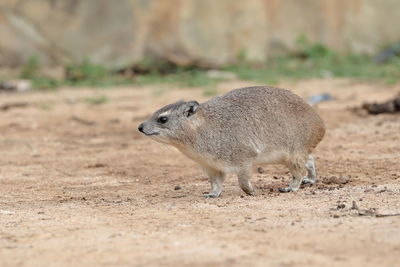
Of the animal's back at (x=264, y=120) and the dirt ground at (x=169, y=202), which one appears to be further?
the animal's back at (x=264, y=120)

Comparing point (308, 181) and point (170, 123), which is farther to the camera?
point (308, 181)

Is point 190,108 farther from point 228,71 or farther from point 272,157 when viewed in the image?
point 228,71

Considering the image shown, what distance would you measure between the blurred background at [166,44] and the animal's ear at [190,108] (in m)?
8.97

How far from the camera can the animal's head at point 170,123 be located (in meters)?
8.27

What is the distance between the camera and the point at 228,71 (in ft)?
60.0

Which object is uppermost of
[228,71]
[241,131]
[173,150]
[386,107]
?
[228,71]

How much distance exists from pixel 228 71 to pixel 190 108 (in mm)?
9993

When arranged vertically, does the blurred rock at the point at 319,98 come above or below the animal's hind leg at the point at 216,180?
above

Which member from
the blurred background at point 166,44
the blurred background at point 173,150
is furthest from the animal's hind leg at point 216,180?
the blurred background at point 166,44

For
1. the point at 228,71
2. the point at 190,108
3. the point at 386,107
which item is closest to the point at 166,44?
the point at 228,71

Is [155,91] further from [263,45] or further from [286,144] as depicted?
[286,144]

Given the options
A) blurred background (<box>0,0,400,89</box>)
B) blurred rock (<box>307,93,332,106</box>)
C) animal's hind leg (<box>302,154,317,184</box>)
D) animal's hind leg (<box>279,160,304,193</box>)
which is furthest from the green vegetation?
animal's hind leg (<box>279,160,304,193</box>)

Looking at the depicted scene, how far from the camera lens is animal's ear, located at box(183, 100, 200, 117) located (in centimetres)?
835

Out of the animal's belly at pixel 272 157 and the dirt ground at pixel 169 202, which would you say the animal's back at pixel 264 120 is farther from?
the dirt ground at pixel 169 202
